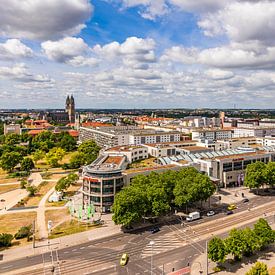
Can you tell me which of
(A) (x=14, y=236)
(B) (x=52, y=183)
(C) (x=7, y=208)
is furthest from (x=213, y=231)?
(B) (x=52, y=183)

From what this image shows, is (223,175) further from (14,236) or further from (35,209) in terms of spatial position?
(14,236)

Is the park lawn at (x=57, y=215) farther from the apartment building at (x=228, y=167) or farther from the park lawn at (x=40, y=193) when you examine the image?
the apartment building at (x=228, y=167)

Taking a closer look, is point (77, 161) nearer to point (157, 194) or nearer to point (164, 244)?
point (157, 194)

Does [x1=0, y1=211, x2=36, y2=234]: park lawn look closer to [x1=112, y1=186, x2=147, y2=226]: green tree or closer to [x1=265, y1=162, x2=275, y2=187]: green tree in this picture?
[x1=112, y1=186, x2=147, y2=226]: green tree

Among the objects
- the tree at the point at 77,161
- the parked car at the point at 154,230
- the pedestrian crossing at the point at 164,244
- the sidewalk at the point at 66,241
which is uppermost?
the tree at the point at 77,161

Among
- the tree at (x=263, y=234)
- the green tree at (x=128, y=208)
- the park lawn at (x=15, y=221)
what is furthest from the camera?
the park lawn at (x=15, y=221)

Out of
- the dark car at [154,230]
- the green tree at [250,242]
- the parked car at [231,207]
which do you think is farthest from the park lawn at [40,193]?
the green tree at [250,242]
